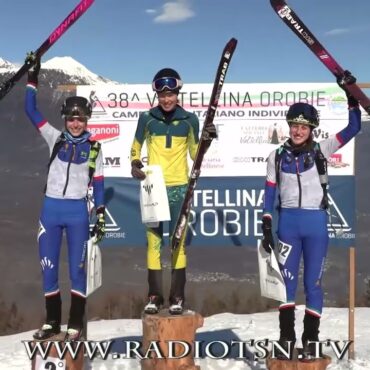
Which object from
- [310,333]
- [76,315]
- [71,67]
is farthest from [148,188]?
[71,67]

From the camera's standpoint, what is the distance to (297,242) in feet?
12.3

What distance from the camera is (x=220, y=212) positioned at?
5.34m

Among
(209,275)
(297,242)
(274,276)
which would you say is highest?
(297,242)

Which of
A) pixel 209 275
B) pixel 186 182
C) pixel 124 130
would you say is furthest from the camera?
pixel 209 275

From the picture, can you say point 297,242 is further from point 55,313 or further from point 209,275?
point 209,275

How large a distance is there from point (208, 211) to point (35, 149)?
26.2 ft

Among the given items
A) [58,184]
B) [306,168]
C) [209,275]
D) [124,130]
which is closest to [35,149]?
[209,275]

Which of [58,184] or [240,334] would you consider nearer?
[58,184]

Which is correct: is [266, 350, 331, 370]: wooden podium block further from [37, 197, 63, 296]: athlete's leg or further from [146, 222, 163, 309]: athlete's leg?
[37, 197, 63, 296]: athlete's leg

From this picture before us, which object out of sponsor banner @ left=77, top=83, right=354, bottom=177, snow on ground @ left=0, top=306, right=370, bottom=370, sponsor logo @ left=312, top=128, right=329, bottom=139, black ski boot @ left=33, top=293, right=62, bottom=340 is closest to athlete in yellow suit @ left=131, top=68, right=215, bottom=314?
black ski boot @ left=33, top=293, right=62, bottom=340

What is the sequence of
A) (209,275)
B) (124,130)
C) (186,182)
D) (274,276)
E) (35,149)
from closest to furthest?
(274,276)
(186,182)
(124,130)
(209,275)
(35,149)

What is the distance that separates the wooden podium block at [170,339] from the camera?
13.1 feet

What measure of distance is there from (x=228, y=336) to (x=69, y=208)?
3.13 meters

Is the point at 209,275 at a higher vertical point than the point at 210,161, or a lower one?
lower
